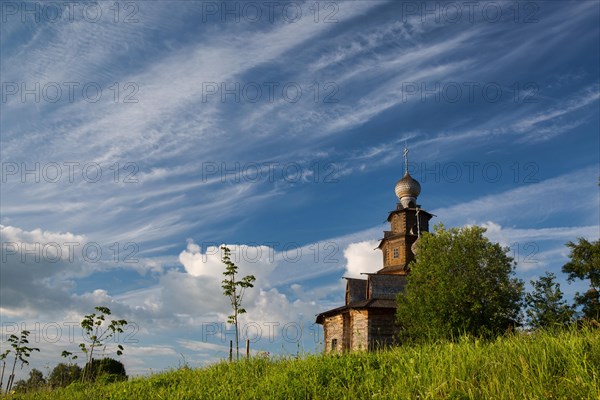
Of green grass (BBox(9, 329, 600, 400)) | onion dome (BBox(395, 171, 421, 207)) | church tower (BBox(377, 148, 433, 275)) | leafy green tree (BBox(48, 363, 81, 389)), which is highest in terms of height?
onion dome (BBox(395, 171, 421, 207))

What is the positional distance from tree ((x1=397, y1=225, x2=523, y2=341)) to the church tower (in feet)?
50.8

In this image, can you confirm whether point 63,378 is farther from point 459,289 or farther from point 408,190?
point 408,190

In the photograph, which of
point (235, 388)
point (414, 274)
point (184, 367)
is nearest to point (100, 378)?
point (184, 367)

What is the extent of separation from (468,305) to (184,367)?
18780 mm

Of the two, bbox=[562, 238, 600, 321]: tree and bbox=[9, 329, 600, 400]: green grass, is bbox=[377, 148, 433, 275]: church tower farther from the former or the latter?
bbox=[9, 329, 600, 400]: green grass

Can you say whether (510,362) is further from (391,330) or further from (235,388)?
(391,330)

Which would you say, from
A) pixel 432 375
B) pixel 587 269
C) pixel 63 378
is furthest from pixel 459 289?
pixel 63 378

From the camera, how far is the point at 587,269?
34.6 meters

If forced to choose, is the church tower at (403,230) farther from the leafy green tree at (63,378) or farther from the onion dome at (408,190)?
the leafy green tree at (63,378)

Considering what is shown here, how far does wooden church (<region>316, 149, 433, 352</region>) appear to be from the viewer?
3862 centimetres

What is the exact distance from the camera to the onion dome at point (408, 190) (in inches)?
2093

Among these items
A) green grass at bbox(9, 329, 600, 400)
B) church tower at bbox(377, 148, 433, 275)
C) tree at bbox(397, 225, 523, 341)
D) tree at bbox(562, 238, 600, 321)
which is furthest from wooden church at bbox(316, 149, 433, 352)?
green grass at bbox(9, 329, 600, 400)

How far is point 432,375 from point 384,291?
33.7 metres

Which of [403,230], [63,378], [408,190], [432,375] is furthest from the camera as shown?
[408,190]
